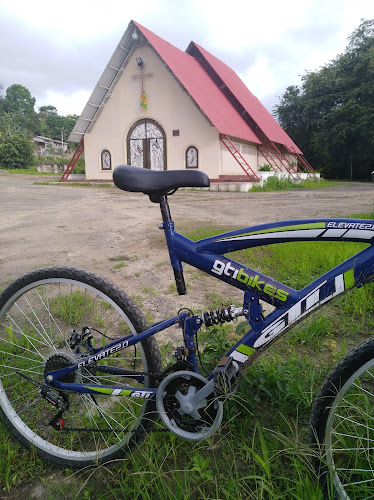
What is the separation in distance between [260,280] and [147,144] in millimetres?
18836

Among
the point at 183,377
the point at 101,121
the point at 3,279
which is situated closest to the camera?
the point at 183,377

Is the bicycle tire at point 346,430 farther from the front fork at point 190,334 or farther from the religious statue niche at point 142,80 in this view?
the religious statue niche at point 142,80

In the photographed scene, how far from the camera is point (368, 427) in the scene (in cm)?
156

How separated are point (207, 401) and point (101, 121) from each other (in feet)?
66.9

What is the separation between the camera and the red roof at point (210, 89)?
17.8m

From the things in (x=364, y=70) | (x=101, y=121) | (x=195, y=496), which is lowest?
(x=195, y=496)

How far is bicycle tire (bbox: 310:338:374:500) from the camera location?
1401mm

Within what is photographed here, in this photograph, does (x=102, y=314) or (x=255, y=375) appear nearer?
(x=255, y=375)

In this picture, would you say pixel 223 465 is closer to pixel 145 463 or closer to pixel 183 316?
pixel 145 463

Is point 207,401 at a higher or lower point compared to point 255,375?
higher

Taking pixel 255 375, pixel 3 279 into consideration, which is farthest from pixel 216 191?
pixel 255 375

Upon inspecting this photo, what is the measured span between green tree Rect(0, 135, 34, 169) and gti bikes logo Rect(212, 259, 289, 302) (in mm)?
37112

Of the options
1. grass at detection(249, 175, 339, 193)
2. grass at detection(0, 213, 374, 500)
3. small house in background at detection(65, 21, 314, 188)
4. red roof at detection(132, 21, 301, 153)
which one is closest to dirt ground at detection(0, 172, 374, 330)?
grass at detection(0, 213, 374, 500)

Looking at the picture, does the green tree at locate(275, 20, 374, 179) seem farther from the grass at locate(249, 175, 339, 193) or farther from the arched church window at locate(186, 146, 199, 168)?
the arched church window at locate(186, 146, 199, 168)
